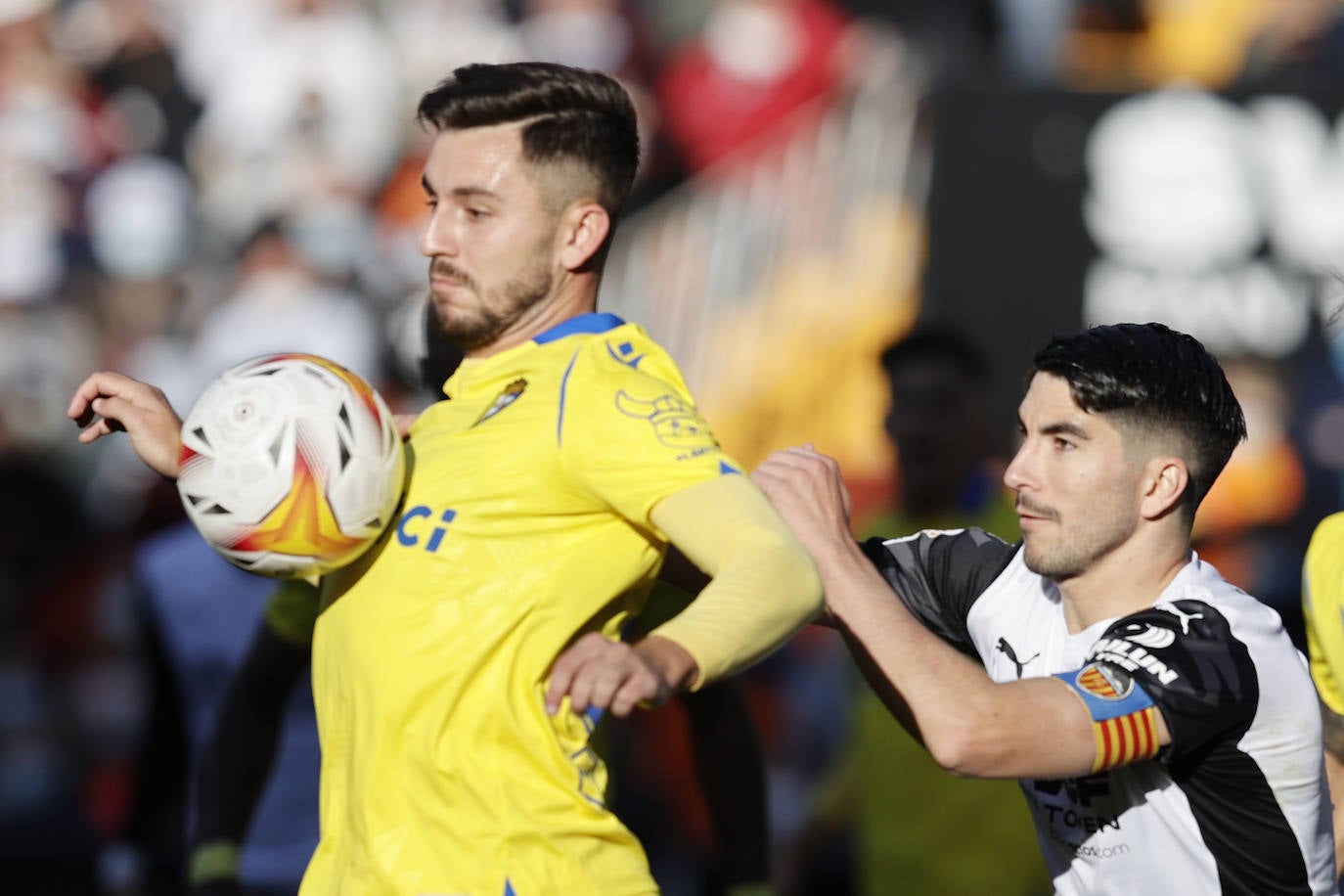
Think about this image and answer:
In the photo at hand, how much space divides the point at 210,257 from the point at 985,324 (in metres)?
4.03

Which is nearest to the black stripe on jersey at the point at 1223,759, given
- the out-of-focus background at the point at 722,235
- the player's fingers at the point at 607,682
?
the player's fingers at the point at 607,682

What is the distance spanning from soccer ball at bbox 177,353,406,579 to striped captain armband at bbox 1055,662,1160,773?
1.20m

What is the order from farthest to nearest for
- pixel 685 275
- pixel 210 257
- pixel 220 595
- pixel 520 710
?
pixel 210 257
pixel 685 275
pixel 220 595
pixel 520 710

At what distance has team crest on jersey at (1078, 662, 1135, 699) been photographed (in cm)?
297

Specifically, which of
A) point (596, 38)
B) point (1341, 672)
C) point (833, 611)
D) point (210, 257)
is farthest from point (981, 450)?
point (210, 257)

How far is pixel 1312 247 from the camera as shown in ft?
23.7

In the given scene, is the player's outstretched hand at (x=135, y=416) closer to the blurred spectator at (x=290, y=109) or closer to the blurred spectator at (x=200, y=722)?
the blurred spectator at (x=200, y=722)

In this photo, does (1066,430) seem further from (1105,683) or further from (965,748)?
(965,748)

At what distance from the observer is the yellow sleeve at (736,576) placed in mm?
2490

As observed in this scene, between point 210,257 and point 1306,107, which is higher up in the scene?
point 1306,107

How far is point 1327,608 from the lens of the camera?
3.67 metres

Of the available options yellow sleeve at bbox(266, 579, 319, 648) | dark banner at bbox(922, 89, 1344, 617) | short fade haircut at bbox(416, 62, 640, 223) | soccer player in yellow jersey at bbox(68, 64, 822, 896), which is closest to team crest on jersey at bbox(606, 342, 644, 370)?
soccer player in yellow jersey at bbox(68, 64, 822, 896)

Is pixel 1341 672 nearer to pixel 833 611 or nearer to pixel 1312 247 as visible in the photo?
pixel 833 611

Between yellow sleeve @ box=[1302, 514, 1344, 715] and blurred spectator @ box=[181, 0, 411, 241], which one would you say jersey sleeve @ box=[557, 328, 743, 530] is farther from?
blurred spectator @ box=[181, 0, 411, 241]
